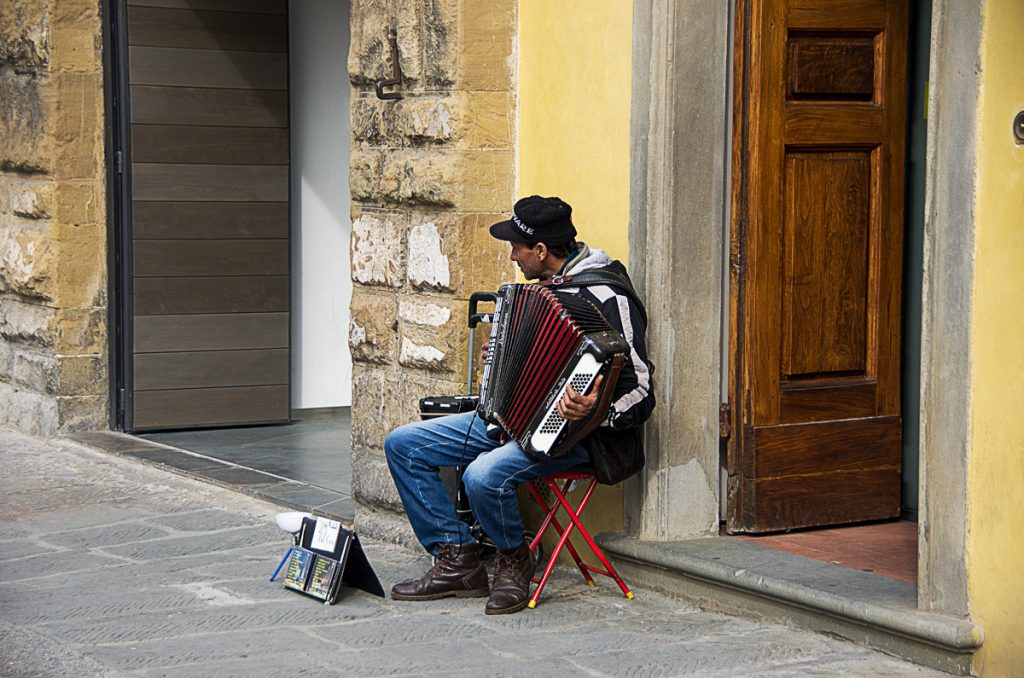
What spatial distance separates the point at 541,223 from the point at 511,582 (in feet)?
3.98

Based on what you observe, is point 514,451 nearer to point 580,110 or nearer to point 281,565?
point 281,565

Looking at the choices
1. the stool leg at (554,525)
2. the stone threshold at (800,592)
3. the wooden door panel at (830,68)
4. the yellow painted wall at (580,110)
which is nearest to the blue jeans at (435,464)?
the stool leg at (554,525)

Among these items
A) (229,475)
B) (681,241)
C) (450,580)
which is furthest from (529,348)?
(229,475)

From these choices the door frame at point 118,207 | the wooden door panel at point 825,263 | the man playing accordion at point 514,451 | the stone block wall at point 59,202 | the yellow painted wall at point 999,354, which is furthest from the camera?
the door frame at point 118,207

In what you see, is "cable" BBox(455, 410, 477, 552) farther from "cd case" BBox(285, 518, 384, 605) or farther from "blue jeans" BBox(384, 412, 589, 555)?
"cd case" BBox(285, 518, 384, 605)

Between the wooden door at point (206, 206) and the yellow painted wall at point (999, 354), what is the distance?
5.72 meters

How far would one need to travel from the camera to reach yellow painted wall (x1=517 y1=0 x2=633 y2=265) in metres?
5.89

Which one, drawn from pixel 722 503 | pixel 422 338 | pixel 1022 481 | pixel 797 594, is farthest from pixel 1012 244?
pixel 422 338

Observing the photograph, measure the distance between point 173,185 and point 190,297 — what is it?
0.65 metres

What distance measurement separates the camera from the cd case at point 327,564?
18.4 feet

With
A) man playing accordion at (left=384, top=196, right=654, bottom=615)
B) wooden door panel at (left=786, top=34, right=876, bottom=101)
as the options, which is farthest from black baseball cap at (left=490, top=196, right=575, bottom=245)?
wooden door panel at (left=786, top=34, right=876, bottom=101)

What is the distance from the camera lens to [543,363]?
5.29 m

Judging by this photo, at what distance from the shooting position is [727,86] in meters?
5.89

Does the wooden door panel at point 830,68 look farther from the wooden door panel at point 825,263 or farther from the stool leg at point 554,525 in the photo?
the stool leg at point 554,525
